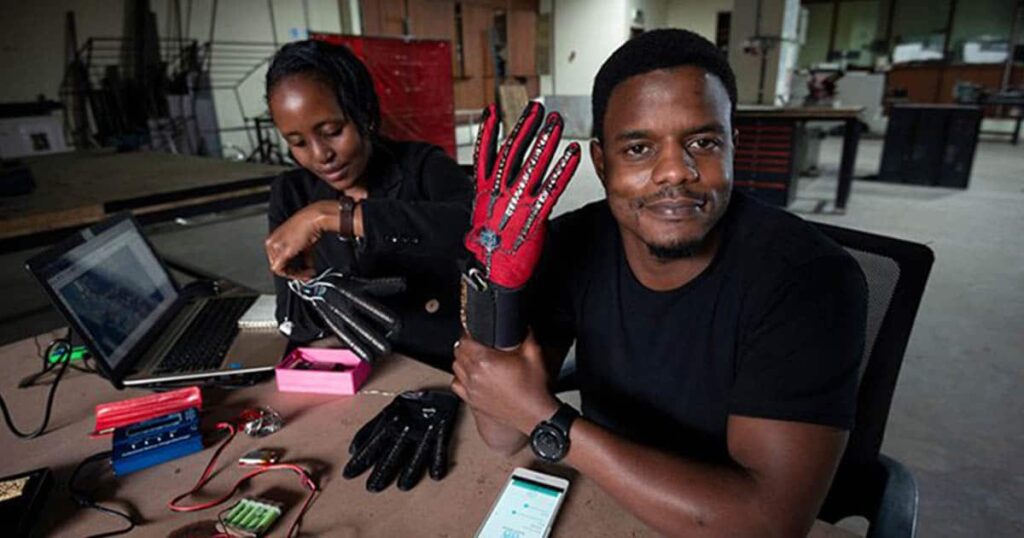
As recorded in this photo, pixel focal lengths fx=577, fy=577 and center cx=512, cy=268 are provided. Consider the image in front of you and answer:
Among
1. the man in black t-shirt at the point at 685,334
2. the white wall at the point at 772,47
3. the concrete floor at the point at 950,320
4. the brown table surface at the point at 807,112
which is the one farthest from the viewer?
the white wall at the point at 772,47

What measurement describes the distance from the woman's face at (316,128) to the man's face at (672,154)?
62cm

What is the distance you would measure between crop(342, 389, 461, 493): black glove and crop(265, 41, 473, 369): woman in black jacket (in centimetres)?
→ 31

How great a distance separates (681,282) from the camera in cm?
84

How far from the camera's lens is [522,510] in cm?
70

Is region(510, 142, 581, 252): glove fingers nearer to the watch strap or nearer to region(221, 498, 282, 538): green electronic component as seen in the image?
the watch strap

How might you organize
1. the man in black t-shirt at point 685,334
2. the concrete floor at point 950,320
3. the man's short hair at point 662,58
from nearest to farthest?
the man in black t-shirt at point 685,334 → the man's short hair at point 662,58 → the concrete floor at point 950,320

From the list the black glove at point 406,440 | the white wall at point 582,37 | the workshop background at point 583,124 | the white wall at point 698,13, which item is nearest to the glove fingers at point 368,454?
the black glove at point 406,440

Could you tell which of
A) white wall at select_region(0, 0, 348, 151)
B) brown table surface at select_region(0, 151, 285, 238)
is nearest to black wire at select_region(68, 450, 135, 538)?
brown table surface at select_region(0, 151, 285, 238)

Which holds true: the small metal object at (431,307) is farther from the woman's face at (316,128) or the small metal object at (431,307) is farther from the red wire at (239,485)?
the red wire at (239,485)

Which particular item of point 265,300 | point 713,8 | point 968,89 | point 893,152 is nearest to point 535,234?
point 265,300

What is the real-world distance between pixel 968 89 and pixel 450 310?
10047 mm

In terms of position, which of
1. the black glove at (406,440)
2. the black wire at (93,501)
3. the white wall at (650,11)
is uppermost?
the white wall at (650,11)

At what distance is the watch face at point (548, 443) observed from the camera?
29.0 inches

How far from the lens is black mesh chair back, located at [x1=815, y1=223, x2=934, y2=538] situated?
0.85 m
